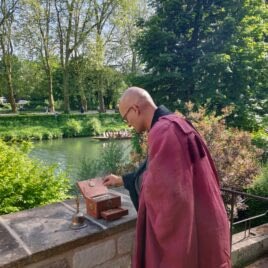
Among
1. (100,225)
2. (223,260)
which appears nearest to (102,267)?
(100,225)

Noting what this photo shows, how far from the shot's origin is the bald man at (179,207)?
1.12m

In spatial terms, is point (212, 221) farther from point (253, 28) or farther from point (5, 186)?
point (253, 28)

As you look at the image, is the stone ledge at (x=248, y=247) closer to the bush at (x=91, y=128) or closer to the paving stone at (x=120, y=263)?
the paving stone at (x=120, y=263)

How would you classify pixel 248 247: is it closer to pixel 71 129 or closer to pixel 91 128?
pixel 71 129

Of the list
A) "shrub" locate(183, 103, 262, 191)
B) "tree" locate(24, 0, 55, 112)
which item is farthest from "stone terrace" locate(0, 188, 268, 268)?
"tree" locate(24, 0, 55, 112)

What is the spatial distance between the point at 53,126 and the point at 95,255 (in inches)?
725

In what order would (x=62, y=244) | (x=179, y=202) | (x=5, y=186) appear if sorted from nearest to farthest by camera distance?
(x=179, y=202) → (x=62, y=244) → (x=5, y=186)

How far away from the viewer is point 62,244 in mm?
1421

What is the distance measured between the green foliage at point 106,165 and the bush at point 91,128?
514 inches

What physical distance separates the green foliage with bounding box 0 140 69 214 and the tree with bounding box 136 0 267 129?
15.4ft

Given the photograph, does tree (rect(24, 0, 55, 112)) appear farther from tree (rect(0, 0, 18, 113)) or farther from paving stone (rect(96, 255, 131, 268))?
paving stone (rect(96, 255, 131, 268))

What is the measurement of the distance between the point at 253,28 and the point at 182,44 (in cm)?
184

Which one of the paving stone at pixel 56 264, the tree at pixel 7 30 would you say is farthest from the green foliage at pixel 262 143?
the tree at pixel 7 30

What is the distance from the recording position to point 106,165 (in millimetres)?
6293
